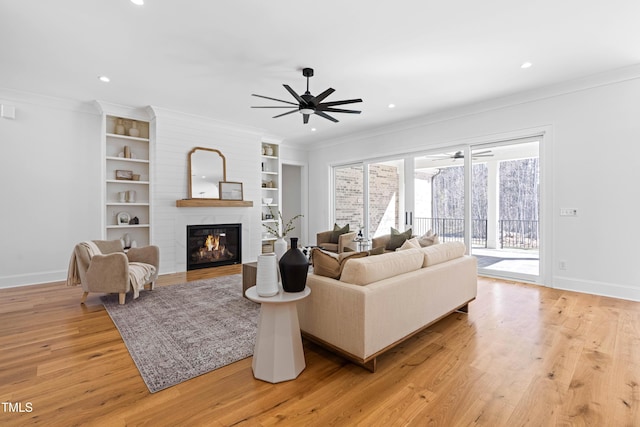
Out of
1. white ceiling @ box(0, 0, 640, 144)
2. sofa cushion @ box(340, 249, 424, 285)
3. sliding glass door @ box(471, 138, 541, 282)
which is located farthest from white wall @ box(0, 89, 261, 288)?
sliding glass door @ box(471, 138, 541, 282)

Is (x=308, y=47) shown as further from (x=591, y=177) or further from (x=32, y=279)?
(x=32, y=279)

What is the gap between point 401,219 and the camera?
6.13 m

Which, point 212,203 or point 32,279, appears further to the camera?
point 212,203

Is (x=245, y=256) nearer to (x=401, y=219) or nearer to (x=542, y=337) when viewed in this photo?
(x=401, y=219)

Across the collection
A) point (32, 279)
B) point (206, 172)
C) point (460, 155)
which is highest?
point (460, 155)

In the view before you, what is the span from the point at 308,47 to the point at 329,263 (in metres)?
2.25

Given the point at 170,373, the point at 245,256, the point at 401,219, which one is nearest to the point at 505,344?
the point at 170,373

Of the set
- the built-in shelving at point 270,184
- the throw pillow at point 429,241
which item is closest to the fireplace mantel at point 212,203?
the built-in shelving at point 270,184

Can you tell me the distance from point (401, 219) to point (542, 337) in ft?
11.8

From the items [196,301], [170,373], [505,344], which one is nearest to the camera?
[170,373]

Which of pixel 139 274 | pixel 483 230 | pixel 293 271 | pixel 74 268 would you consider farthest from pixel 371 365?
pixel 483 230

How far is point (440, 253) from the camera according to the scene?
300cm

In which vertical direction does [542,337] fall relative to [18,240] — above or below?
below

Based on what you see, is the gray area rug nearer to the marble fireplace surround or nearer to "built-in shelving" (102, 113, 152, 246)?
the marble fireplace surround
